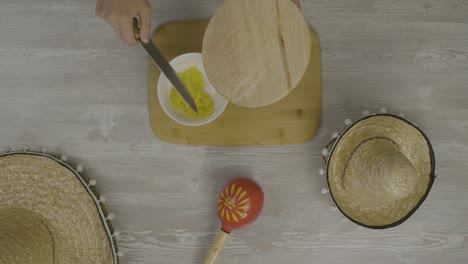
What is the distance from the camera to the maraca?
0.81m

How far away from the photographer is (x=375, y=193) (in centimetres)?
72

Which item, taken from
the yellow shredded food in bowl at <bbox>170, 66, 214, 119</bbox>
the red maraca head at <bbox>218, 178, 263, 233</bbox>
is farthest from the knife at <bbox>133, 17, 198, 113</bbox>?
the red maraca head at <bbox>218, 178, 263, 233</bbox>

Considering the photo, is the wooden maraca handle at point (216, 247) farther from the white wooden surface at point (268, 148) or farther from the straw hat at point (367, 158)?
the straw hat at point (367, 158)

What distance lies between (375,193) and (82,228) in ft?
1.95

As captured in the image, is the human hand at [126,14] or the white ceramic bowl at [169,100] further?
the white ceramic bowl at [169,100]

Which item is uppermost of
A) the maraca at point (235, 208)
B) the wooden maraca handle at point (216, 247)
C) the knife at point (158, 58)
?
the knife at point (158, 58)

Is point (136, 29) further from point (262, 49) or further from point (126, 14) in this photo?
point (262, 49)

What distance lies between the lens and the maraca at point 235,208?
0.81 metres

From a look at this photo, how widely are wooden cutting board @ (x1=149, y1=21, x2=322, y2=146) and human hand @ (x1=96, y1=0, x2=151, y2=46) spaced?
6.9 inches

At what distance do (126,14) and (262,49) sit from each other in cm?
25

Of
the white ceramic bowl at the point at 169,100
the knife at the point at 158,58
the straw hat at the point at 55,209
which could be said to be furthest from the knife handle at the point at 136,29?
the straw hat at the point at 55,209

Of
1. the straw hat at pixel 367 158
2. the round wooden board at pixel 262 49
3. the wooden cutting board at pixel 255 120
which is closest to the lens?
the round wooden board at pixel 262 49

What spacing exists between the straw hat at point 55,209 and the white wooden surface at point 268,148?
5 cm

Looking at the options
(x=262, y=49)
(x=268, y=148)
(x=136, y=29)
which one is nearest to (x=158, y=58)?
(x=136, y=29)
